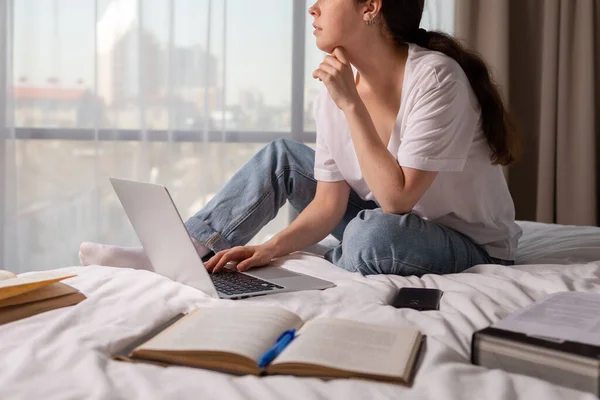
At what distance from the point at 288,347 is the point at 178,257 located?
48 centimetres

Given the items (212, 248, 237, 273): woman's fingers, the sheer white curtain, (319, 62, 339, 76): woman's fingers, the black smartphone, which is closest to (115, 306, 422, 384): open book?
the black smartphone

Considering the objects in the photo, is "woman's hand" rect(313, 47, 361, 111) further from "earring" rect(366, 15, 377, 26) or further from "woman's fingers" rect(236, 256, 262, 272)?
"woman's fingers" rect(236, 256, 262, 272)

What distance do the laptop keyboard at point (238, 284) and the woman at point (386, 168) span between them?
6 centimetres

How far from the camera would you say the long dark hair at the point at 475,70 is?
1558 mm

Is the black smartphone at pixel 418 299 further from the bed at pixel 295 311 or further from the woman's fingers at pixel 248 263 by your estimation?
the woman's fingers at pixel 248 263

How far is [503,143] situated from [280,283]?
2.07ft

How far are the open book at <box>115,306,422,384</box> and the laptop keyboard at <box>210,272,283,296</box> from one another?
1.02ft

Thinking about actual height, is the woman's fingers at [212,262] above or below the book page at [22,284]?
below

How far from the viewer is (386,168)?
1.45m

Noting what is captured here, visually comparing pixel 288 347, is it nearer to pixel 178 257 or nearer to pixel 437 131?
pixel 178 257

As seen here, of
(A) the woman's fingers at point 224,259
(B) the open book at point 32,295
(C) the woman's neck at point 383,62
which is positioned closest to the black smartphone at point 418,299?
(A) the woman's fingers at point 224,259

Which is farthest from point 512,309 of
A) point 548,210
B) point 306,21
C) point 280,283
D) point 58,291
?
point 306,21

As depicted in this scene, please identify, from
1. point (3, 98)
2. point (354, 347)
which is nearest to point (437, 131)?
point (354, 347)

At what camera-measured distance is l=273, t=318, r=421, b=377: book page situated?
0.74 m
